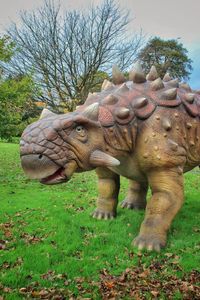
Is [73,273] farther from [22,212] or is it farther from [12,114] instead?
[12,114]

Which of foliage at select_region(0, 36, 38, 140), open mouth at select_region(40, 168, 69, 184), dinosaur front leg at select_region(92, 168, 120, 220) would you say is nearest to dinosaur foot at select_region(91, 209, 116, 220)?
dinosaur front leg at select_region(92, 168, 120, 220)

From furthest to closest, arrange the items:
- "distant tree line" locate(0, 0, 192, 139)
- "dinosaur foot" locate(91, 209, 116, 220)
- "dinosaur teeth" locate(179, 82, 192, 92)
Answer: "distant tree line" locate(0, 0, 192, 139)
"dinosaur foot" locate(91, 209, 116, 220)
"dinosaur teeth" locate(179, 82, 192, 92)

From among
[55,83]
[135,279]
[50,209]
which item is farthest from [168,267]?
[55,83]

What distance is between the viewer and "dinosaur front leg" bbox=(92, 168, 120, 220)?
19.7ft

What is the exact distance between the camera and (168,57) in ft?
120

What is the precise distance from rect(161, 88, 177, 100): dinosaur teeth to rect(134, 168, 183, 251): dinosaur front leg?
984mm

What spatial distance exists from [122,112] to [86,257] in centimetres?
192

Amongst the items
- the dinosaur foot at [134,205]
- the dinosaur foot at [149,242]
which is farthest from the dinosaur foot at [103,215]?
the dinosaur foot at [149,242]

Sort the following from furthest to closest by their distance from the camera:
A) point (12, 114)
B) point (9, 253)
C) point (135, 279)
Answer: point (12, 114) < point (9, 253) < point (135, 279)

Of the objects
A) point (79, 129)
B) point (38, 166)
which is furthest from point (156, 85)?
point (38, 166)

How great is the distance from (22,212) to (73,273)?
2.95 metres

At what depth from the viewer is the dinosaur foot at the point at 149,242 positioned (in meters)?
4.80

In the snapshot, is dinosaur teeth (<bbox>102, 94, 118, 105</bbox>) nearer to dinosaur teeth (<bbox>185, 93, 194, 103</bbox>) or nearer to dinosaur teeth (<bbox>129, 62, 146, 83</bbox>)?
dinosaur teeth (<bbox>129, 62, 146, 83</bbox>)

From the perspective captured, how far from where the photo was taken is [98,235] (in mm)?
5402
